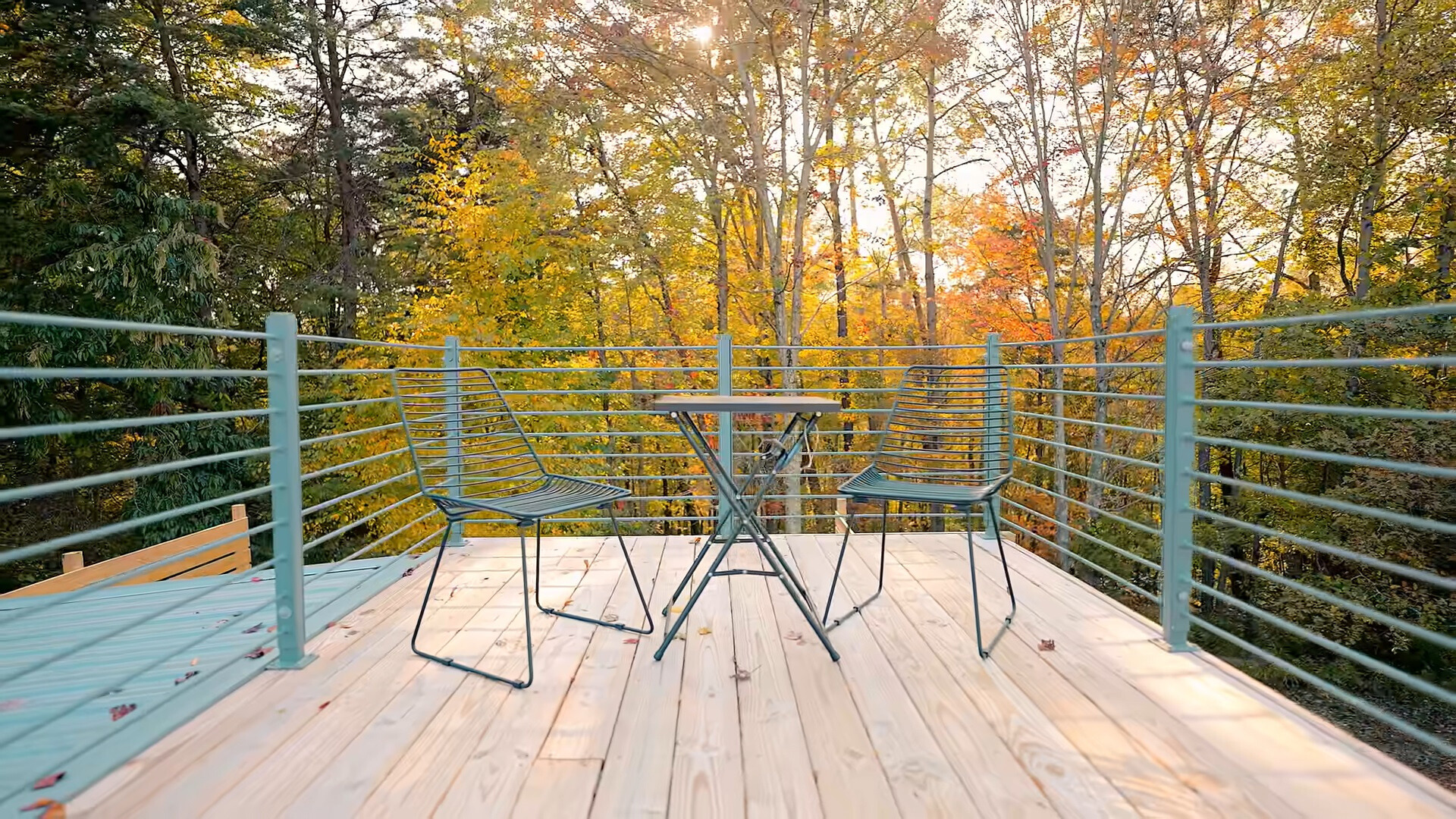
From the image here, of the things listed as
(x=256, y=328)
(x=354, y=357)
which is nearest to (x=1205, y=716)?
(x=354, y=357)

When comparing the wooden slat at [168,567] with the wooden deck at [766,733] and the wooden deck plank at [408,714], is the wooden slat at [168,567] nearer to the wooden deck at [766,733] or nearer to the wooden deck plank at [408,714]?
the wooden deck plank at [408,714]

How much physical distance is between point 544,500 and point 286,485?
0.77m

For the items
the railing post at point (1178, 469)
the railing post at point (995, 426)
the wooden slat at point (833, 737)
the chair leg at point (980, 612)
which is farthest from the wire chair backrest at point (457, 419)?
the railing post at point (1178, 469)

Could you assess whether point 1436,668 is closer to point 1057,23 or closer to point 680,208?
point 1057,23

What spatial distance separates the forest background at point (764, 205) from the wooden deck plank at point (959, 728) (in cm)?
551

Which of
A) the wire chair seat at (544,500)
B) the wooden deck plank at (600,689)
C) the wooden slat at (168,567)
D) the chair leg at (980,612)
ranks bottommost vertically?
the wooden slat at (168,567)

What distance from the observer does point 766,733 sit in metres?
2.04

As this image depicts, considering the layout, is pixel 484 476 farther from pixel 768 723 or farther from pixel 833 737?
pixel 833 737

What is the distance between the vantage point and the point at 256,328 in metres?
12.4

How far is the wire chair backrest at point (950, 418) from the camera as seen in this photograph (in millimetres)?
2965

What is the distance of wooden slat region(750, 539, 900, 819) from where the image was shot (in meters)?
1.71

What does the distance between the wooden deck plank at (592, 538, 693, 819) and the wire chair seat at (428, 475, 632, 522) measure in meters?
0.52

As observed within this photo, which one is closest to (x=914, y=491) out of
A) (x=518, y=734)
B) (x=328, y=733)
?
A: (x=518, y=734)

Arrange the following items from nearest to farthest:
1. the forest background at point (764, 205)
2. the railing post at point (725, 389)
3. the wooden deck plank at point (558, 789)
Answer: the wooden deck plank at point (558, 789) → the railing post at point (725, 389) → the forest background at point (764, 205)
